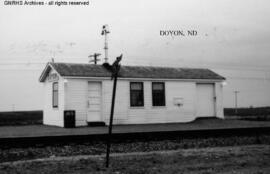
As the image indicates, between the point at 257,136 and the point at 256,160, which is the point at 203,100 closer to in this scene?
the point at 257,136

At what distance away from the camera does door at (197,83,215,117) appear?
73.9 feet

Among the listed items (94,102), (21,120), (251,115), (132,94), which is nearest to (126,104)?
(132,94)

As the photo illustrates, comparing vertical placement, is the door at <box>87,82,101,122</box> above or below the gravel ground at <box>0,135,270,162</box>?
above

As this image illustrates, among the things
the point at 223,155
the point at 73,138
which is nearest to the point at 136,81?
the point at 73,138

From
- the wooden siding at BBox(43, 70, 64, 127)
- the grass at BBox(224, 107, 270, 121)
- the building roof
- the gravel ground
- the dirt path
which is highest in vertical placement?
the building roof

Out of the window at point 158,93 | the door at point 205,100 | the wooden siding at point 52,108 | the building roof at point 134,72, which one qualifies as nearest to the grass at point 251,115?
the door at point 205,100

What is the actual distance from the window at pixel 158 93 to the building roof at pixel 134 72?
19.2 inches

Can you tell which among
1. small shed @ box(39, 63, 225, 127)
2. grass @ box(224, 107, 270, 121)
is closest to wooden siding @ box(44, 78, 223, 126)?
small shed @ box(39, 63, 225, 127)

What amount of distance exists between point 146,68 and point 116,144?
37.2ft

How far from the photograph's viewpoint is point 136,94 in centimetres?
2069

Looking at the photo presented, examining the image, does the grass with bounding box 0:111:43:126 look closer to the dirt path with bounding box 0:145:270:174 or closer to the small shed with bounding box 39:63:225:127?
the small shed with bounding box 39:63:225:127

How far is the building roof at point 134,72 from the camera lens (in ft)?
64.3

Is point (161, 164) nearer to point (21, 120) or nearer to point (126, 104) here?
point (126, 104)

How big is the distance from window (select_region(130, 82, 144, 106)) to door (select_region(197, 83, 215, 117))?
3.94 meters
